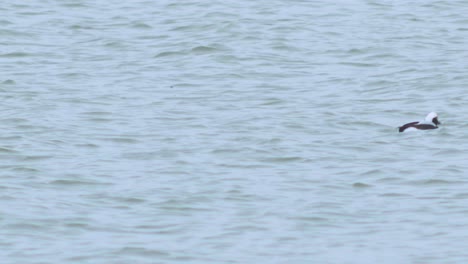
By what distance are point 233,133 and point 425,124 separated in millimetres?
2076

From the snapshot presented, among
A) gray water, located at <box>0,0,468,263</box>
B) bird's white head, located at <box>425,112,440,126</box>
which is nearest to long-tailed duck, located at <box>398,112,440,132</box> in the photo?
bird's white head, located at <box>425,112,440,126</box>

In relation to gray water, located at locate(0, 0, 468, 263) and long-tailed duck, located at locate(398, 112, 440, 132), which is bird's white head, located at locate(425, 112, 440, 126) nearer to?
long-tailed duck, located at locate(398, 112, 440, 132)

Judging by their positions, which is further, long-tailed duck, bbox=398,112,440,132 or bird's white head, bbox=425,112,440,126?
bird's white head, bbox=425,112,440,126

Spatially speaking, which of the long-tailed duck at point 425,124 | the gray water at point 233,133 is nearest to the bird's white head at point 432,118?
the long-tailed duck at point 425,124

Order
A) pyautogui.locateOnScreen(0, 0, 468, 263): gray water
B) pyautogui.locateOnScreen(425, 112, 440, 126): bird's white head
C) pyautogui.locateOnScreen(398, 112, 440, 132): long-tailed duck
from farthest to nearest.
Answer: pyautogui.locateOnScreen(425, 112, 440, 126): bird's white head, pyautogui.locateOnScreen(398, 112, 440, 132): long-tailed duck, pyautogui.locateOnScreen(0, 0, 468, 263): gray water

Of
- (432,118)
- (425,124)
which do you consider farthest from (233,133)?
(432,118)

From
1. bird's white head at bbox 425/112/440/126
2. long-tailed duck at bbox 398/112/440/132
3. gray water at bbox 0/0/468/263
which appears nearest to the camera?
gray water at bbox 0/0/468/263

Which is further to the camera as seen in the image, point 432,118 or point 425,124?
point 432,118

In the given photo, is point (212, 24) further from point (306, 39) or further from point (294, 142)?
point (294, 142)

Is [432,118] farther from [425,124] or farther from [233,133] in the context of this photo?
[233,133]

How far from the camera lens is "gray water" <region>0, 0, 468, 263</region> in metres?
9.56

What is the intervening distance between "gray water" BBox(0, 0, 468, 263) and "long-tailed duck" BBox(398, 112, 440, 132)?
0.11 metres

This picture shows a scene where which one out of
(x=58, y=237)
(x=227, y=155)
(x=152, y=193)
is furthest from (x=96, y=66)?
(x=58, y=237)

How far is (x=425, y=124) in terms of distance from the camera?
13070 millimetres
